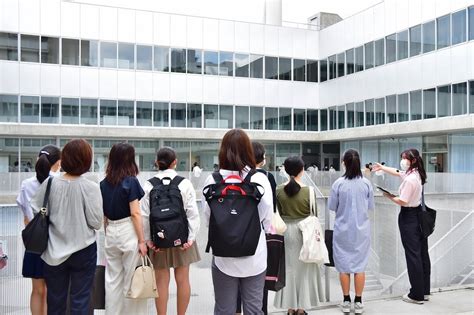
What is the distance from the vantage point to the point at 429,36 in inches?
1109

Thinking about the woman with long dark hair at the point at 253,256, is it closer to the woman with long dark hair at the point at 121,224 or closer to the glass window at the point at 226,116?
the woman with long dark hair at the point at 121,224

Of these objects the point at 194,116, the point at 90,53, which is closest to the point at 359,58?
the point at 194,116

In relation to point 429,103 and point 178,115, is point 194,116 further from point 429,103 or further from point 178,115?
point 429,103

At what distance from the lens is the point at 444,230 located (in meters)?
8.45

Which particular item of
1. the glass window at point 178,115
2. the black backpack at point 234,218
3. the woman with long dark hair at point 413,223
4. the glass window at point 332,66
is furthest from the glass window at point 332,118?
the black backpack at point 234,218

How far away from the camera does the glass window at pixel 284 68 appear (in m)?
37.2

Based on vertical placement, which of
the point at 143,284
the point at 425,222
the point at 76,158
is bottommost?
the point at 143,284

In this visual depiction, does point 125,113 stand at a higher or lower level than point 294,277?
higher

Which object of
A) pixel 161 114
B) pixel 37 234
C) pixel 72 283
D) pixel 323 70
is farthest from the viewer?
pixel 323 70

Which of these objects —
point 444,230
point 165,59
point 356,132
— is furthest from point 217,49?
point 444,230

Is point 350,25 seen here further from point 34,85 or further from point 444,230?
point 444,230

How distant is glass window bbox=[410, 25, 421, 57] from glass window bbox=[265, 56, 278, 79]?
1060 cm

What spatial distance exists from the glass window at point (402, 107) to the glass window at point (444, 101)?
2502mm

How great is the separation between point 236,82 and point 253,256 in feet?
107
